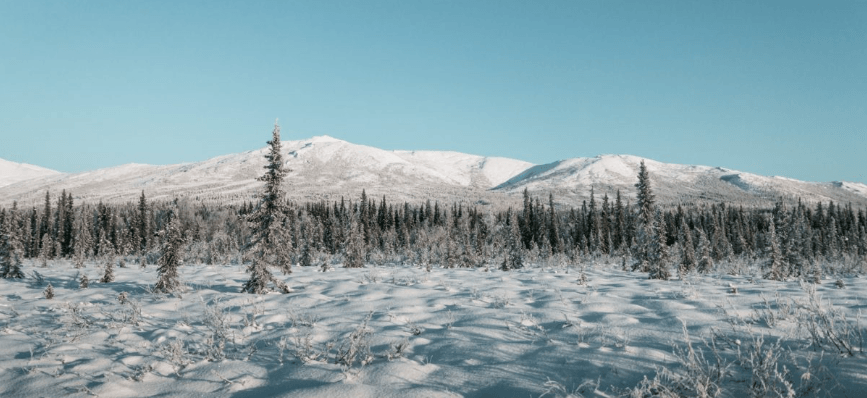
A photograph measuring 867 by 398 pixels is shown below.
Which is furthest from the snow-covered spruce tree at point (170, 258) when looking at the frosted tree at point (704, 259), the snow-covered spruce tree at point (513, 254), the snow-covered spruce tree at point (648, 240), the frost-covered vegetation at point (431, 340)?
the frosted tree at point (704, 259)

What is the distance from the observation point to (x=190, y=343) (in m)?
6.09

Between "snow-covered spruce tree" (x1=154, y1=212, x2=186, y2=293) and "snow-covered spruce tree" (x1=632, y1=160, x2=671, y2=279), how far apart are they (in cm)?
1506

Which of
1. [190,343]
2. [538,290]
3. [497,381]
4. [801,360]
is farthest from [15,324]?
[801,360]

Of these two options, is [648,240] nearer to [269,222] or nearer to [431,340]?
[269,222]

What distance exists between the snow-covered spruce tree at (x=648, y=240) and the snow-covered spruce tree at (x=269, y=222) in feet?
41.7

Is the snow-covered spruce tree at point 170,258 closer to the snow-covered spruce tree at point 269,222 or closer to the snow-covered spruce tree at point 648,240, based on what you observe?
the snow-covered spruce tree at point 269,222

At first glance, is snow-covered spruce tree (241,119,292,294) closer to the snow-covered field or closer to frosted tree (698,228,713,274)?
the snow-covered field

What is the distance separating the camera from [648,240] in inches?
719

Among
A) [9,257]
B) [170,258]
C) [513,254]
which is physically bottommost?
[513,254]

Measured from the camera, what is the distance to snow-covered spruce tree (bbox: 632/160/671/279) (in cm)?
1653

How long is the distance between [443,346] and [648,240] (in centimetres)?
1572

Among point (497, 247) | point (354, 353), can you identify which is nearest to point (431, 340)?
point (354, 353)

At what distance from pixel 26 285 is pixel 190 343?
11276mm

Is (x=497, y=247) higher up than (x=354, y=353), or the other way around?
(x=354, y=353)
